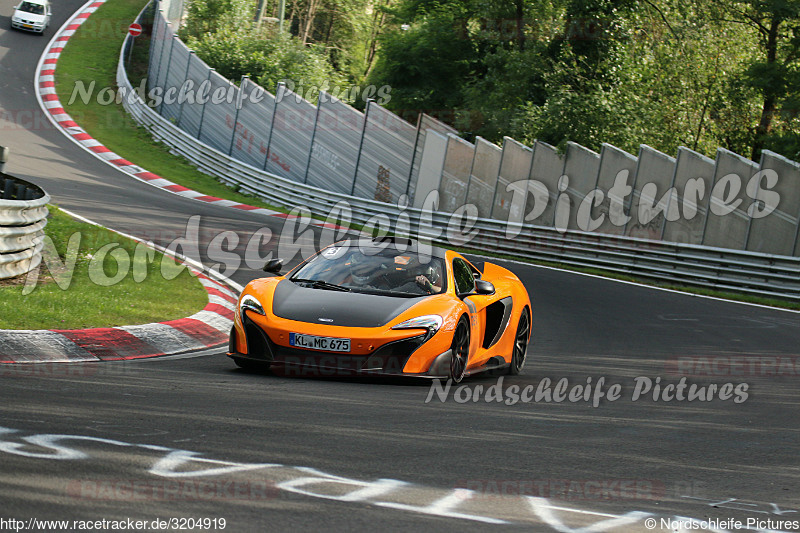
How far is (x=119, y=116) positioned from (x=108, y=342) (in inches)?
1147

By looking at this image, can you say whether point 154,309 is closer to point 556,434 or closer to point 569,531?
point 556,434

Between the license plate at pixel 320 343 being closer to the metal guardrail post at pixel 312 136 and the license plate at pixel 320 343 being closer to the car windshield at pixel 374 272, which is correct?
the car windshield at pixel 374 272

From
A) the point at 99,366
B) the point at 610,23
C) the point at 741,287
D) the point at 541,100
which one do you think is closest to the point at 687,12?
the point at 610,23

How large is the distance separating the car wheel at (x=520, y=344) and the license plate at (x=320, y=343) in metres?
2.43

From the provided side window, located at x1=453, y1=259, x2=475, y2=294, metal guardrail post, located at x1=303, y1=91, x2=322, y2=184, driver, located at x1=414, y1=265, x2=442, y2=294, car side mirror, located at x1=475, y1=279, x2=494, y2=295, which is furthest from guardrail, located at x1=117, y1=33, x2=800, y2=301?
driver, located at x1=414, y1=265, x2=442, y2=294

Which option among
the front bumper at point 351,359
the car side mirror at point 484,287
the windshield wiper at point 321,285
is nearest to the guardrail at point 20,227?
the windshield wiper at point 321,285

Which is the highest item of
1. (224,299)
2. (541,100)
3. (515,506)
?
(541,100)

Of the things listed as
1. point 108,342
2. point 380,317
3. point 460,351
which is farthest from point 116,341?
point 460,351

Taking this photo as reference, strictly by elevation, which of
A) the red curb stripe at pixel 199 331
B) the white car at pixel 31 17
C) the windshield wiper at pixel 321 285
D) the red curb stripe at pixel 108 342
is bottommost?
the red curb stripe at pixel 199 331

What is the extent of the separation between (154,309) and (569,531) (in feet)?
24.6

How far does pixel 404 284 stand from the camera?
28.4 ft

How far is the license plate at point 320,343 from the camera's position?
759 centimetres

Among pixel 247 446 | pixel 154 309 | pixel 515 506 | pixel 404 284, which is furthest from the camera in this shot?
pixel 154 309

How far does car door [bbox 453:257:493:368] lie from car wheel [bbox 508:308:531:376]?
2.20ft
